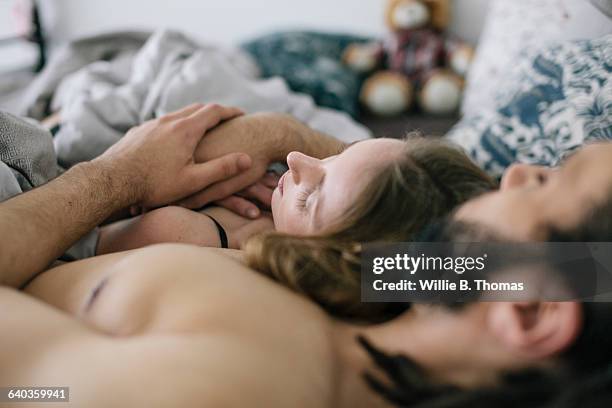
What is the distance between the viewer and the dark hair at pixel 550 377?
1.93 feet

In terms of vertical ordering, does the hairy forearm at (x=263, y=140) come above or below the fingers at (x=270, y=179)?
above

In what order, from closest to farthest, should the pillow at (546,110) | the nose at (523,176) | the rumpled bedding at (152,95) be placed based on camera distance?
the nose at (523,176) < the pillow at (546,110) < the rumpled bedding at (152,95)

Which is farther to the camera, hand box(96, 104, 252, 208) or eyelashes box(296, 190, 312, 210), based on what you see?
hand box(96, 104, 252, 208)

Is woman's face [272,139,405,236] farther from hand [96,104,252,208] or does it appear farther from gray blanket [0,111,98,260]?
gray blanket [0,111,98,260]

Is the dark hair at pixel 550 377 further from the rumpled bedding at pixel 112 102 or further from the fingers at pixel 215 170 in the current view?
the rumpled bedding at pixel 112 102

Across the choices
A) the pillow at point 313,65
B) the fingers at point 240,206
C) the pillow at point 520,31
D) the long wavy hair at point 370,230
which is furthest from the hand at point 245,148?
the pillow at point 313,65

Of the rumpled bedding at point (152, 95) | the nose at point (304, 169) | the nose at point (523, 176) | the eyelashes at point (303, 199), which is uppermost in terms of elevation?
the nose at point (523, 176)

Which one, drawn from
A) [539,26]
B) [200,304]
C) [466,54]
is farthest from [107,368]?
[466,54]

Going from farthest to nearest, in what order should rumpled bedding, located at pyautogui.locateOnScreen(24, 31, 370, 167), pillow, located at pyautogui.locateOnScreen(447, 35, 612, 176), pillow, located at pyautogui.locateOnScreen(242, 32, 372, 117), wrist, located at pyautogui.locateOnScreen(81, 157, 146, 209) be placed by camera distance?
pillow, located at pyautogui.locateOnScreen(242, 32, 372, 117) → rumpled bedding, located at pyautogui.locateOnScreen(24, 31, 370, 167) → pillow, located at pyautogui.locateOnScreen(447, 35, 612, 176) → wrist, located at pyautogui.locateOnScreen(81, 157, 146, 209)

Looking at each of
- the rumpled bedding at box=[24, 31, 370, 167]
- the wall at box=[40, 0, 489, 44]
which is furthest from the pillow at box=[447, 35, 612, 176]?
the wall at box=[40, 0, 489, 44]

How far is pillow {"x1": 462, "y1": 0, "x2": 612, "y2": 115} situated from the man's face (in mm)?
737

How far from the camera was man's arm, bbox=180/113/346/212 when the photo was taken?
45.6 inches

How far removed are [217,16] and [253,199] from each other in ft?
6.15

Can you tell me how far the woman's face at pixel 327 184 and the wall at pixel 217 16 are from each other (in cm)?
189
